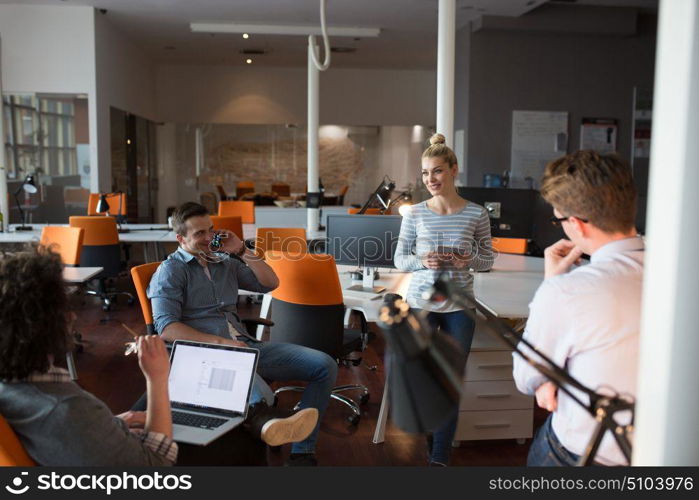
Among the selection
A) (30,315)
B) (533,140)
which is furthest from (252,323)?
(533,140)

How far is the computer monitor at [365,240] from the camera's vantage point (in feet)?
13.4

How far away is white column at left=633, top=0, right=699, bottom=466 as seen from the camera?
36.1 inches

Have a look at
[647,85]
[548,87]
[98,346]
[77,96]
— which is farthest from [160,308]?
[647,85]

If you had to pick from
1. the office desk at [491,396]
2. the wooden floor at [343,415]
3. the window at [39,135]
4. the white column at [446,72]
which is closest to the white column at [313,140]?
the wooden floor at [343,415]

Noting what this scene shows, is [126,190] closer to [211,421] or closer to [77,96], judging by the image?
[77,96]

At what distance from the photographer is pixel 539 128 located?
987 cm

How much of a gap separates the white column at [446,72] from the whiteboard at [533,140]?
519cm

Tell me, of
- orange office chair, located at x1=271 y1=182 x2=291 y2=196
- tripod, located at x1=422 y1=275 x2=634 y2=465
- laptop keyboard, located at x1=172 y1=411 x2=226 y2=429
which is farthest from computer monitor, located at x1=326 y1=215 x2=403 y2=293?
orange office chair, located at x1=271 y1=182 x2=291 y2=196

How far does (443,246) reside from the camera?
304cm

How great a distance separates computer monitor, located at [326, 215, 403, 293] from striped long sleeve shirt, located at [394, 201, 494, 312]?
914mm

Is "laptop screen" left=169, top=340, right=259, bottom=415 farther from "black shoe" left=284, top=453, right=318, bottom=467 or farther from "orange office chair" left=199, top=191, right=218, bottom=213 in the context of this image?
"orange office chair" left=199, top=191, right=218, bottom=213

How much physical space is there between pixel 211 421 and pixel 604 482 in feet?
4.32

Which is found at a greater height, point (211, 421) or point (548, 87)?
point (548, 87)

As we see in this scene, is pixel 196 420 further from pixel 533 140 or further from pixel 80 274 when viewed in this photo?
pixel 533 140
